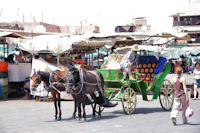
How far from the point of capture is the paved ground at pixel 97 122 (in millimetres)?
8067

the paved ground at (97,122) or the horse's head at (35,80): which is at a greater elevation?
the horse's head at (35,80)

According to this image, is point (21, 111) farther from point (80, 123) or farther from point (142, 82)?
point (142, 82)

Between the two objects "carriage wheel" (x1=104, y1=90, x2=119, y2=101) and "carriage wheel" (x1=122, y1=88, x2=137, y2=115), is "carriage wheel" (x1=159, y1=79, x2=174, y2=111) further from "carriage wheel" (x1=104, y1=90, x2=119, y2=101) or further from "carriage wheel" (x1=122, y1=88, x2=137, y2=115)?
"carriage wheel" (x1=104, y1=90, x2=119, y2=101)

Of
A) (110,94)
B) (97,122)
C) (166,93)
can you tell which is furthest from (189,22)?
(97,122)

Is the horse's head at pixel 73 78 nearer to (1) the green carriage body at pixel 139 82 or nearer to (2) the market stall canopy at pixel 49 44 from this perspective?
(1) the green carriage body at pixel 139 82

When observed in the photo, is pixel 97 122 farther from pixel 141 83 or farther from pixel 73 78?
pixel 141 83

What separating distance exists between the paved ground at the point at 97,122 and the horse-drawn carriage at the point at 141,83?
493 millimetres

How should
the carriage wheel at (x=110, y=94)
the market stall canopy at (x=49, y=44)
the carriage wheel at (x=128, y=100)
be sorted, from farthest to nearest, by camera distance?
the market stall canopy at (x=49, y=44) → the carriage wheel at (x=110, y=94) → the carriage wheel at (x=128, y=100)

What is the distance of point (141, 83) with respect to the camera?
36.1 feet

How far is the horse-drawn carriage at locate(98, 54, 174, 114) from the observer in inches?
416

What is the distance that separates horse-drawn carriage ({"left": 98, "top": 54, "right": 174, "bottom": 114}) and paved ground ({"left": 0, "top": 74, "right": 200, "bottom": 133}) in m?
0.49

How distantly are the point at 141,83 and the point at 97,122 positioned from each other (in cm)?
249

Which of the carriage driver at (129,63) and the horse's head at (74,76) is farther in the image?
the carriage driver at (129,63)

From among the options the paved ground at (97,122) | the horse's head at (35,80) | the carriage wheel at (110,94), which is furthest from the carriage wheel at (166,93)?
the horse's head at (35,80)
